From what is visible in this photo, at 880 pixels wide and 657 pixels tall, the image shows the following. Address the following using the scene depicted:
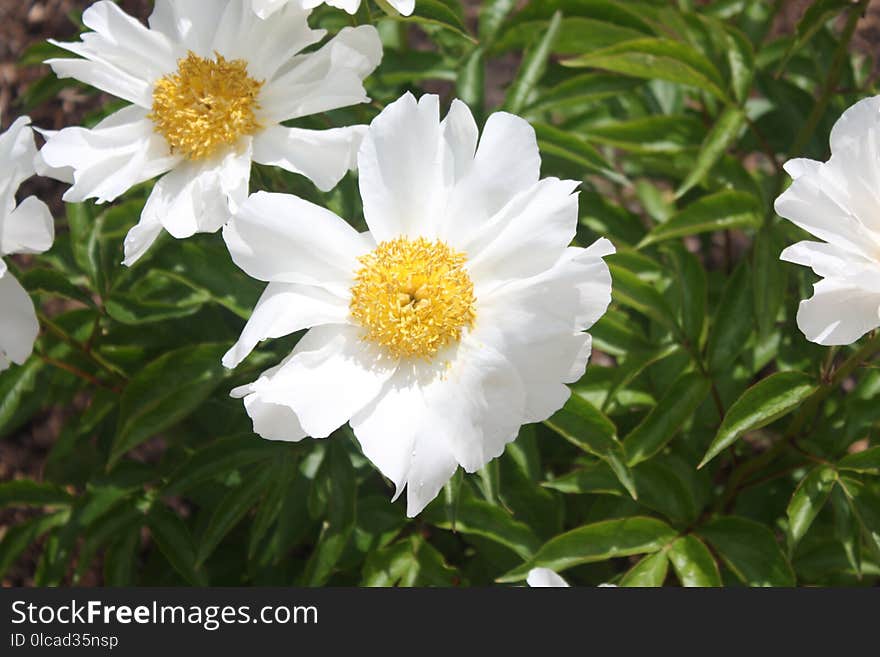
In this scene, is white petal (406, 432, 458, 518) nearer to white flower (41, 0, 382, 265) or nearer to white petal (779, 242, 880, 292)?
white flower (41, 0, 382, 265)

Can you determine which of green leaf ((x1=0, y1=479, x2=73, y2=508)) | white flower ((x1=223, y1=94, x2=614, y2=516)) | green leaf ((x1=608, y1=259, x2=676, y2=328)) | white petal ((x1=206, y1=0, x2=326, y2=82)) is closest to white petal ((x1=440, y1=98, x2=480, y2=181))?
white flower ((x1=223, y1=94, x2=614, y2=516))

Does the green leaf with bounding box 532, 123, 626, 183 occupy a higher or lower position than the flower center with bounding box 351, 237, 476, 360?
higher

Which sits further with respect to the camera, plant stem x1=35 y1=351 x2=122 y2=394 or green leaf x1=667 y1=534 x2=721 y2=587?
plant stem x1=35 y1=351 x2=122 y2=394

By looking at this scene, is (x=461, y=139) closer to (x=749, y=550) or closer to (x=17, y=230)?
(x=17, y=230)

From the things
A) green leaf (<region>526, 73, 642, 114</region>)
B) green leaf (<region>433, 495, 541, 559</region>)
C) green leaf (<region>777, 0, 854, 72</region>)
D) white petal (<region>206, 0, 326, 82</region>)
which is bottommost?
green leaf (<region>433, 495, 541, 559</region>)

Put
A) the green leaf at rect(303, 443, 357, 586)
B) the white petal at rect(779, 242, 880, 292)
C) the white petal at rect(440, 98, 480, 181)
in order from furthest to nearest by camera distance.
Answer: the green leaf at rect(303, 443, 357, 586) < the white petal at rect(440, 98, 480, 181) < the white petal at rect(779, 242, 880, 292)

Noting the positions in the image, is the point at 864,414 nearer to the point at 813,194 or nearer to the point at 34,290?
the point at 813,194

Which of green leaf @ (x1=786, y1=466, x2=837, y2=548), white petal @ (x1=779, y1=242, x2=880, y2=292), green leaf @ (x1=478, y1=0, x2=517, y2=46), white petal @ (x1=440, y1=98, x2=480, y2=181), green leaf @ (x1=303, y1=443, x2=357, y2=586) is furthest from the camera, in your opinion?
green leaf @ (x1=478, y1=0, x2=517, y2=46)
